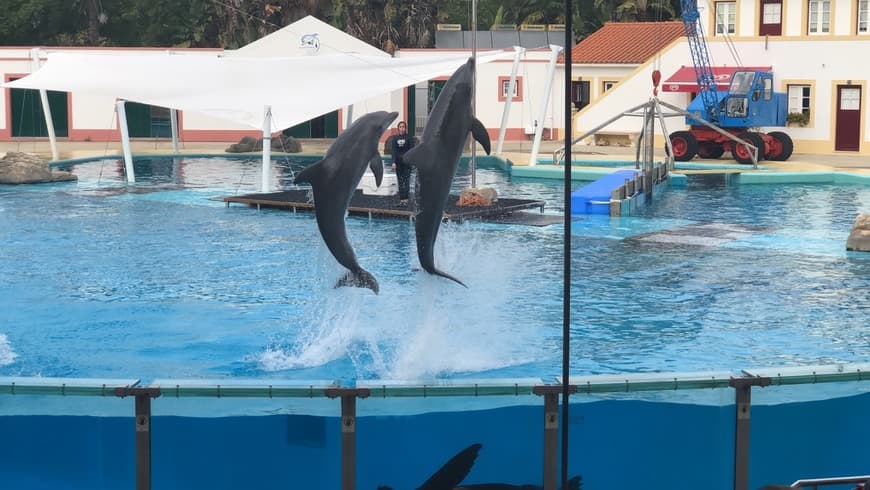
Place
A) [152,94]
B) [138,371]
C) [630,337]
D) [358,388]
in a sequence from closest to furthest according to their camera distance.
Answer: [358,388], [138,371], [630,337], [152,94]

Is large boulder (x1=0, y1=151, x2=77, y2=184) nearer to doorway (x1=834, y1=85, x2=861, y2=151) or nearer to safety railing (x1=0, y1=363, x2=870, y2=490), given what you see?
safety railing (x1=0, y1=363, x2=870, y2=490)

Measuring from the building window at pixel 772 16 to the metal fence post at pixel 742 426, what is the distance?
3129 centimetres

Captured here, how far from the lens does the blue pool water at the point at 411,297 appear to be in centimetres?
1088

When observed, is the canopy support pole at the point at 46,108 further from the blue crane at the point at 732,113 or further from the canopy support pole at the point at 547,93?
the blue crane at the point at 732,113

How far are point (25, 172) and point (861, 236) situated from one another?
18248 millimetres

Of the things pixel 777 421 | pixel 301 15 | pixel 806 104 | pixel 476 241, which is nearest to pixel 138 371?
pixel 777 421

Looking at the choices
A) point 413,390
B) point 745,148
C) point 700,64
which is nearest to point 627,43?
point 700,64

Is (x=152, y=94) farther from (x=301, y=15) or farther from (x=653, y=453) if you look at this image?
(x=301, y=15)

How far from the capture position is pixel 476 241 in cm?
1798

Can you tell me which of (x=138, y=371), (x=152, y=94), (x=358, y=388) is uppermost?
(x=152, y=94)

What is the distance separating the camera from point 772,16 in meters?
36.5

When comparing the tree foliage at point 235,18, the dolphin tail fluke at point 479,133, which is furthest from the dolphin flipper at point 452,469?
the tree foliage at point 235,18

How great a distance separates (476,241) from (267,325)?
6165 mm

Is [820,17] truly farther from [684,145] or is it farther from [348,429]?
[348,429]
